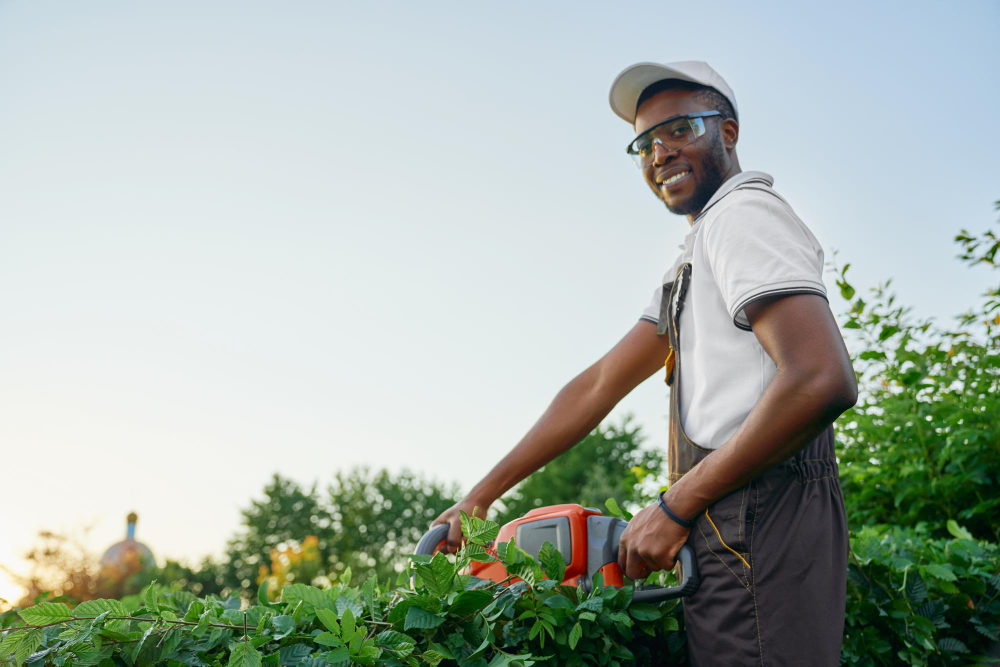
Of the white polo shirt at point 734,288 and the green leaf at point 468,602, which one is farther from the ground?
the white polo shirt at point 734,288

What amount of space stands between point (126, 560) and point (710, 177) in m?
33.5

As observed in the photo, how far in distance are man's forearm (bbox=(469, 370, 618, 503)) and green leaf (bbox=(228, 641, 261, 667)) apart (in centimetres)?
132

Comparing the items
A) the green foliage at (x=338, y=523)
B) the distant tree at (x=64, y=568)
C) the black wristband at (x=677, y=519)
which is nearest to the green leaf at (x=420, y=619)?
the black wristband at (x=677, y=519)

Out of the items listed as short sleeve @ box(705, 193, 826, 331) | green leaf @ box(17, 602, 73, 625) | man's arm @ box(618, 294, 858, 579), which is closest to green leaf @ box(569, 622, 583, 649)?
man's arm @ box(618, 294, 858, 579)

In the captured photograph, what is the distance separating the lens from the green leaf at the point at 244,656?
1481mm

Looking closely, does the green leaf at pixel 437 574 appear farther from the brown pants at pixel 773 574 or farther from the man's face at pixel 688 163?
the man's face at pixel 688 163

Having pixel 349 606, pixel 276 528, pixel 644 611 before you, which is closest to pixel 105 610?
pixel 349 606

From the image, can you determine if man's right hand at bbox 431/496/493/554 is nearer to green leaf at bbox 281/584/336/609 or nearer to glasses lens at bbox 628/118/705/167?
green leaf at bbox 281/584/336/609

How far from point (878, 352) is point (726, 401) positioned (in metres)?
2.07

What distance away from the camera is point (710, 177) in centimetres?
239

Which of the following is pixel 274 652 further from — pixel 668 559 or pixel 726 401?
pixel 726 401

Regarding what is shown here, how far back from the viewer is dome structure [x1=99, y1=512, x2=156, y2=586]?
871 inches

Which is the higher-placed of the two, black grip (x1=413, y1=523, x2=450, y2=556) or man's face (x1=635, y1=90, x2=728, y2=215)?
man's face (x1=635, y1=90, x2=728, y2=215)

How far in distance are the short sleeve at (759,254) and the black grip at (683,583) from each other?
592mm
